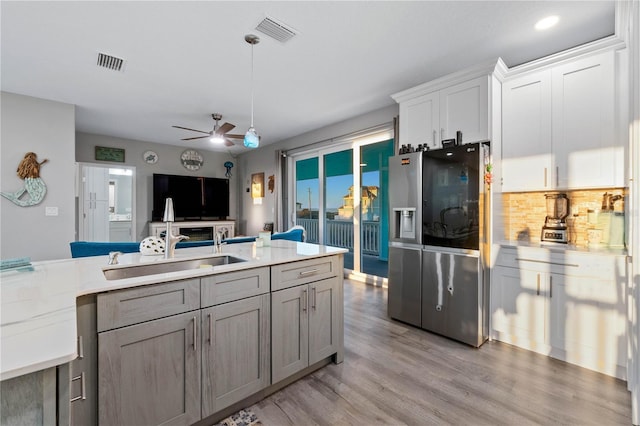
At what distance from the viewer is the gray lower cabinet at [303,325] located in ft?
6.23

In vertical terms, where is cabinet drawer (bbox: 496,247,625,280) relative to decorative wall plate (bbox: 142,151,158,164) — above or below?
below

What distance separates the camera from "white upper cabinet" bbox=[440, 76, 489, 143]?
2.65 metres

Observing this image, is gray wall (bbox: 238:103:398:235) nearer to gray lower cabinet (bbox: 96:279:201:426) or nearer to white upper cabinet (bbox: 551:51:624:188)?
white upper cabinet (bbox: 551:51:624:188)

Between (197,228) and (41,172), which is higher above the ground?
(41,172)

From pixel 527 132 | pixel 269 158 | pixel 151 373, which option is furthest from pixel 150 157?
pixel 527 132

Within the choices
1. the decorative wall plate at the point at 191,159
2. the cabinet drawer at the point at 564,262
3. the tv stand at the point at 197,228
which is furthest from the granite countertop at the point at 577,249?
the decorative wall plate at the point at 191,159

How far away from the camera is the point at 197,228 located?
6.70 m

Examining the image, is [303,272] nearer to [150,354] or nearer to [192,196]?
[150,354]

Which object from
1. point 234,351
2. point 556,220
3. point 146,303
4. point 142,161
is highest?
point 142,161

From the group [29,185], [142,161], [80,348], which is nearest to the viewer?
[80,348]

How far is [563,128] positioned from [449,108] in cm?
97

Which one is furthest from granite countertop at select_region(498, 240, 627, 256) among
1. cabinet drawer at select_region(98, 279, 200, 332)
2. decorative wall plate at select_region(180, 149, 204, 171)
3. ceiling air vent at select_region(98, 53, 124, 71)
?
decorative wall plate at select_region(180, 149, 204, 171)

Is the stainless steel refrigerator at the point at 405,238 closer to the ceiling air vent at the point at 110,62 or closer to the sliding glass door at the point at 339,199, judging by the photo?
the sliding glass door at the point at 339,199

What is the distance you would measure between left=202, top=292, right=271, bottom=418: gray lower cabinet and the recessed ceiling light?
3.00 metres
